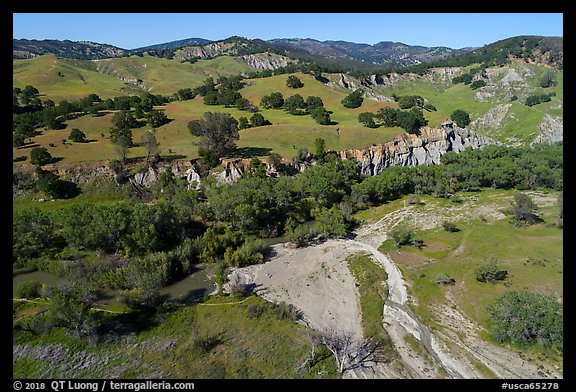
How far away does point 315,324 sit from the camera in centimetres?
2914

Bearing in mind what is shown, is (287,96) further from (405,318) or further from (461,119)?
(405,318)

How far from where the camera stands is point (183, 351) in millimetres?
25375

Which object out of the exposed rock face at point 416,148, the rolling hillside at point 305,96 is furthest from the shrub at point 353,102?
the exposed rock face at point 416,148

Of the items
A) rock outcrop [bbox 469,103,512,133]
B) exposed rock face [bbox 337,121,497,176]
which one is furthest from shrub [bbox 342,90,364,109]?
rock outcrop [bbox 469,103,512,133]

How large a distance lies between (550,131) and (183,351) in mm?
113155

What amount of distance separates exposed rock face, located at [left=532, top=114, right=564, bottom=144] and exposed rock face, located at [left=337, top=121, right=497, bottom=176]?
18488 mm

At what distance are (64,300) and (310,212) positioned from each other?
3473 centimetres

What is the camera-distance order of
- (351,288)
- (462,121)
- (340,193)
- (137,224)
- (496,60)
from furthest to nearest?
(496,60) < (462,121) < (340,193) < (137,224) < (351,288)

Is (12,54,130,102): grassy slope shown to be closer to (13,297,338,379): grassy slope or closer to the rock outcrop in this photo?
(13,297,338,379): grassy slope

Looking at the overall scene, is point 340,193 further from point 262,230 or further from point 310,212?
point 262,230

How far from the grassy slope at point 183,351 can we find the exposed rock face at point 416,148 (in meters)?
51.3

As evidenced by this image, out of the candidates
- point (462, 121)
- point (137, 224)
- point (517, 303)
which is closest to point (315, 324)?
point (517, 303)

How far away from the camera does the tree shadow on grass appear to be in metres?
67.1

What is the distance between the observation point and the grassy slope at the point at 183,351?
23.3 metres
